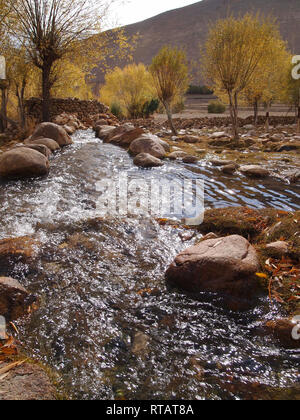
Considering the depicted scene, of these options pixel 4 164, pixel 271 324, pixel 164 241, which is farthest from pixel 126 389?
pixel 4 164

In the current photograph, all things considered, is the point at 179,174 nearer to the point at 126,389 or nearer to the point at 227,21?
the point at 126,389

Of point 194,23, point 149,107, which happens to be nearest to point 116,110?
point 149,107

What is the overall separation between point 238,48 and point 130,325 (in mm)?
12409

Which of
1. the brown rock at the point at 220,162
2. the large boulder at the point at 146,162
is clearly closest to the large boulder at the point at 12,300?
the large boulder at the point at 146,162

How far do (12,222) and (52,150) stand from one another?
5541 millimetres

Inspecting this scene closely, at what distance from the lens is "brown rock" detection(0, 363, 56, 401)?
1.55 m

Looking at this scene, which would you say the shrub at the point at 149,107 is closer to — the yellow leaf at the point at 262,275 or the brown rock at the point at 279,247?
the brown rock at the point at 279,247

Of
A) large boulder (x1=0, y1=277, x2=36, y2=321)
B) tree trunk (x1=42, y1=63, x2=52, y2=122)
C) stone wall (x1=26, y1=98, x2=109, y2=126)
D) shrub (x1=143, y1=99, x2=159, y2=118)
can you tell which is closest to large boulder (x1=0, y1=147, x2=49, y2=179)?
large boulder (x1=0, y1=277, x2=36, y2=321)

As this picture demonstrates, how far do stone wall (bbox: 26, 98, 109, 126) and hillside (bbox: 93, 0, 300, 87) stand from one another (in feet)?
163

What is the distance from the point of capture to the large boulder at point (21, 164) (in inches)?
235

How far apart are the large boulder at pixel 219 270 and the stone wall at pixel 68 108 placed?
49.9 ft

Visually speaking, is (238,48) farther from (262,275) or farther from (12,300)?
(12,300)
